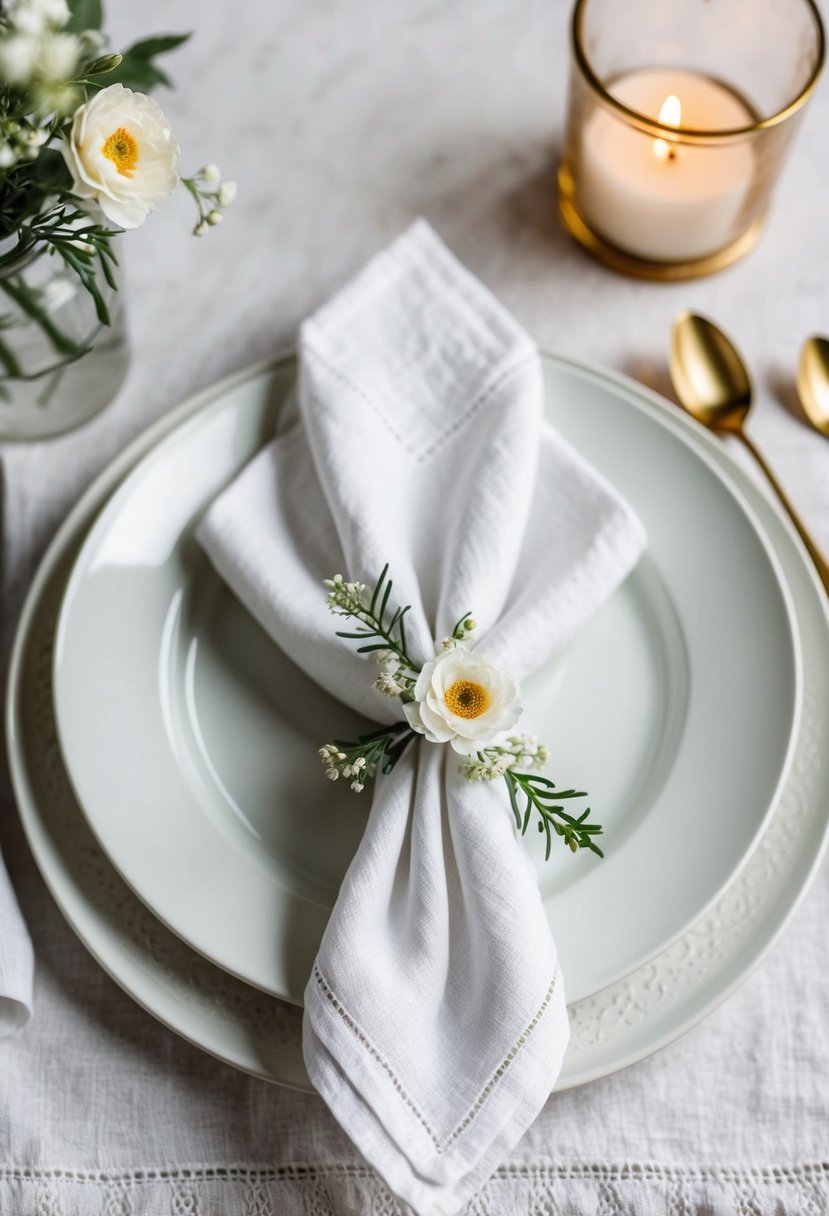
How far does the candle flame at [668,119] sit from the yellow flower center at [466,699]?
473 mm

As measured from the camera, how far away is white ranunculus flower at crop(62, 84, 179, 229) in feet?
1.67

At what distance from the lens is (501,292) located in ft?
3.07

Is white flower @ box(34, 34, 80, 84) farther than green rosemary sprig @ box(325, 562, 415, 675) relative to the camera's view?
No

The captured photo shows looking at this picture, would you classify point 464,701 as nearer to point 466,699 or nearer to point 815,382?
→ point 466,699

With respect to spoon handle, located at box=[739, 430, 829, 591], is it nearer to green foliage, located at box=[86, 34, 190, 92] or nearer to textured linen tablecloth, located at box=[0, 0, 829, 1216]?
textured linen tablecloth, located at box=[0, 0, 829, 1216]

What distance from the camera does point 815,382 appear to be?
0.89m

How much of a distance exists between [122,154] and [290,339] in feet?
1.31

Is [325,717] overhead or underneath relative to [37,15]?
underneath

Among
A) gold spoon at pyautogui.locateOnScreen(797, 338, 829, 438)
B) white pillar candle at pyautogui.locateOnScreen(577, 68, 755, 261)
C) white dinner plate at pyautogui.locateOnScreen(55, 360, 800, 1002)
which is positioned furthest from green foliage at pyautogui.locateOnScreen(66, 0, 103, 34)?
gold spoon at pyautogui.locateOnScreen(797, 338, 829, 438)

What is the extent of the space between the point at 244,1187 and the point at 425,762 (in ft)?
0.91

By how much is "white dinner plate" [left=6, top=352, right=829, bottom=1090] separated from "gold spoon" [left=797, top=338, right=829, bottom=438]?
16 cm

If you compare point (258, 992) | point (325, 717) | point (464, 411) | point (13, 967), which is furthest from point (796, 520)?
point (13, 967)

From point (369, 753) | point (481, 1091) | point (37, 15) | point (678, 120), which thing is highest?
point (37, 15)

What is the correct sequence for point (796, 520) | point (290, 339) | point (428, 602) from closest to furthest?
point (428, 602)
point (796, 520)
point (290, 339)
